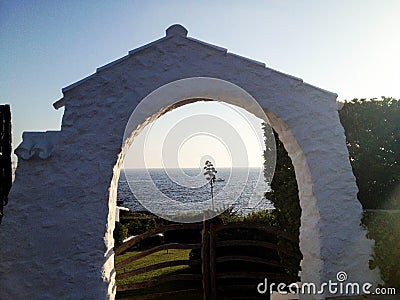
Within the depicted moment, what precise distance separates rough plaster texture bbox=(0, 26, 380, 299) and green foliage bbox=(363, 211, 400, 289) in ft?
0.37

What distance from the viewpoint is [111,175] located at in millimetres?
4336

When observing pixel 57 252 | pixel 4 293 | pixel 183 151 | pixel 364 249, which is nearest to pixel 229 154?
pixel 183 151

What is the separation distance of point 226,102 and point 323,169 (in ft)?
4.33

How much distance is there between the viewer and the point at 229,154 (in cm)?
573

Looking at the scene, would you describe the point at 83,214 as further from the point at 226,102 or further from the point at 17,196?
the point at 226,102

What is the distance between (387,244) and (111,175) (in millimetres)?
2990

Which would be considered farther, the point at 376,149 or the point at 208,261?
the point at 376,149

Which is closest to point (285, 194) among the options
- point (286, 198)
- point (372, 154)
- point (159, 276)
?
point (286, 198)

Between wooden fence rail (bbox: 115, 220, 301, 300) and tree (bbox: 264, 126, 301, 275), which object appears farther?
tree (bbox: 264, 126, 301, 275)

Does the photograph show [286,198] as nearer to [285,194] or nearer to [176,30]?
[285,194]

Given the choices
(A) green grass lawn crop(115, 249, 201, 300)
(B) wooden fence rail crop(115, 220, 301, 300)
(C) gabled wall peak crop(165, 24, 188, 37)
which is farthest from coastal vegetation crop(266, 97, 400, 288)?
(C) gabled wall peak crop(165, 24, 188, 37)

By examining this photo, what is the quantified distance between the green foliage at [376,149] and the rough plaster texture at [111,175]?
929mm

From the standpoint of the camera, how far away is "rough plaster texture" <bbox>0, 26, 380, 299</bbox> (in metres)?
4.17

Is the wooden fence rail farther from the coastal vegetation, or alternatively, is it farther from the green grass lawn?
the green grass lawn
